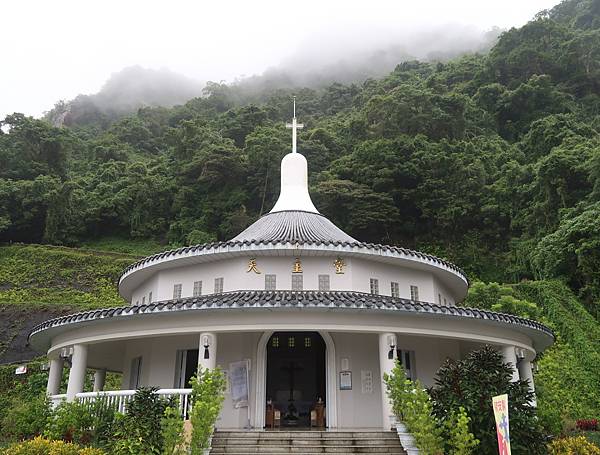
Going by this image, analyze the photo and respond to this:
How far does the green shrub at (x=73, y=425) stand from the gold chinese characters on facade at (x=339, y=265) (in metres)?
7.80

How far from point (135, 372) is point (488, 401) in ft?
38.1

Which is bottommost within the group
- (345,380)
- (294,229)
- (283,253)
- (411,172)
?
(345,380)

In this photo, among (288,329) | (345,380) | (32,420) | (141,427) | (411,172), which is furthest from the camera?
(411,172)

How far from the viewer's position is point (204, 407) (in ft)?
36.3

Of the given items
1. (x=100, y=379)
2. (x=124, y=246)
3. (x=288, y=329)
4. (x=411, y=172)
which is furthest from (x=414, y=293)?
(x=124, y=246)

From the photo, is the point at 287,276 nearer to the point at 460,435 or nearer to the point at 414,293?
the point at 414,293

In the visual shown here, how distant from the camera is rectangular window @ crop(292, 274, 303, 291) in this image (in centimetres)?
1697

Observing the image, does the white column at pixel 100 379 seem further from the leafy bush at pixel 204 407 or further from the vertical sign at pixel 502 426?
the vertical sign at pixel 502 426

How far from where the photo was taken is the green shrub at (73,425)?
13.0m

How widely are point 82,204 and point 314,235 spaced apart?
126 feet

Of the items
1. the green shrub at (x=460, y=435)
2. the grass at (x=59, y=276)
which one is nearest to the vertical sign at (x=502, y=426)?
the green shrub at (x=460, y=435)

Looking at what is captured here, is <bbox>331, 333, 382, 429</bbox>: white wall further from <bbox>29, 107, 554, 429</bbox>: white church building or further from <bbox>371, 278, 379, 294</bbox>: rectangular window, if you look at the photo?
<bbox>371, 278, 379, 294</bbox>: rectangular window

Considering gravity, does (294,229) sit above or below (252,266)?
above

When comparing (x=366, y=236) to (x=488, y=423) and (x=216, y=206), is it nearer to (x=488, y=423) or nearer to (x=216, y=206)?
(x=216, y=206)
